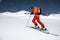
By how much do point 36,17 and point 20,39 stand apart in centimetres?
390

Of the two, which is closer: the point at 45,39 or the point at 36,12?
the point at 45,39

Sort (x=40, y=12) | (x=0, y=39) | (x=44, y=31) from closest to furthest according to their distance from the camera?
(x=0, y=39) → (x=44, y=31) → (x=40, y=12)

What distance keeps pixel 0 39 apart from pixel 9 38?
0.53 m

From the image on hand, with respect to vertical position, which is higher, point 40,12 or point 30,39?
point 40,12

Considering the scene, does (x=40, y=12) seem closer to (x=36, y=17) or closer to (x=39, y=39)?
(x=36, y=17)

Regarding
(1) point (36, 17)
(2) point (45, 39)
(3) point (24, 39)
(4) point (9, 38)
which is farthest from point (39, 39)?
(1) point (36, 17)

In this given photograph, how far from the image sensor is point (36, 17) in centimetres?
1112

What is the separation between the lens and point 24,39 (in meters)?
7.66

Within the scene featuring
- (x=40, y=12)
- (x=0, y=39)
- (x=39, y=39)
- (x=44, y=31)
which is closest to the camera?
(x=0, y=39)

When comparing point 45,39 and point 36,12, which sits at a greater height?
point 36,12

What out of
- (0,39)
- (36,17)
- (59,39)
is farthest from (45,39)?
(36,17)

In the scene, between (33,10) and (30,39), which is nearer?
(30,39)

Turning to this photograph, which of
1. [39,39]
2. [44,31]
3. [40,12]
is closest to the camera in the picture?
[39,39]

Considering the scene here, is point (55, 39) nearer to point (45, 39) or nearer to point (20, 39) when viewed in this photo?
point (45, 39)
